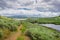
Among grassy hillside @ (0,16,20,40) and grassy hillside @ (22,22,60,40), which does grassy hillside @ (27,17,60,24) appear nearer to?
grassy hillside @ (22,22,60,40)

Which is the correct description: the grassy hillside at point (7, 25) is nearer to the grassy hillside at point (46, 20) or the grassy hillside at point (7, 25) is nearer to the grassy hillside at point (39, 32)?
the grassy hillside at point (39, 32)

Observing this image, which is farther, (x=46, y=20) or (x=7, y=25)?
(x=46, y=20)

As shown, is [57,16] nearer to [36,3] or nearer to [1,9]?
[36,3]

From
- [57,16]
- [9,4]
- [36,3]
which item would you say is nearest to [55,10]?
[57,16]

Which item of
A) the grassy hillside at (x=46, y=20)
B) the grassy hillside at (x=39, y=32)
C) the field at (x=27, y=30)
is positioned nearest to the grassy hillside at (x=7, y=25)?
the field at (x=27, y=30)

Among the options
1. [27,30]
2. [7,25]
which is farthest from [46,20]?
[7,25]

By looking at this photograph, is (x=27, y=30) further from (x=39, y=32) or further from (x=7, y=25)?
(x=7, y=25)

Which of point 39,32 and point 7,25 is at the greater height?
point 7,25

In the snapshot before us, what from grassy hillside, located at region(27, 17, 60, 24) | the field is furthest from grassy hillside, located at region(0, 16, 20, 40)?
grassy hillside, located at region(27, 17, 60, 24)

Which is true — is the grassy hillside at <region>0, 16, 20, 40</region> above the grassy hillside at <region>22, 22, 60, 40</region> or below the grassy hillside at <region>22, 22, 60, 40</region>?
above
